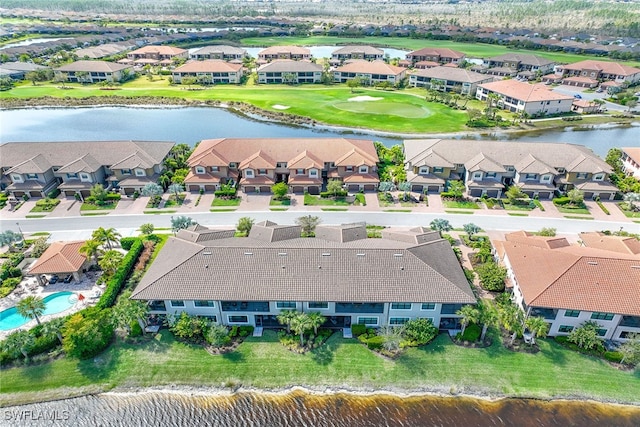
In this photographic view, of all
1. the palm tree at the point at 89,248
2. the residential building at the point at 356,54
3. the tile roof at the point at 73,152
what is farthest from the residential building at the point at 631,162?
the residential building at the point at 356,54

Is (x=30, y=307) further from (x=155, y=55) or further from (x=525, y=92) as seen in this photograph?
(x=155, y=55)

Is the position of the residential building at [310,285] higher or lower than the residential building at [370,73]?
lower

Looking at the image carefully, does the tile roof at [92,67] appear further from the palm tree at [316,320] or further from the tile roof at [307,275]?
the palm tree at [316,320]

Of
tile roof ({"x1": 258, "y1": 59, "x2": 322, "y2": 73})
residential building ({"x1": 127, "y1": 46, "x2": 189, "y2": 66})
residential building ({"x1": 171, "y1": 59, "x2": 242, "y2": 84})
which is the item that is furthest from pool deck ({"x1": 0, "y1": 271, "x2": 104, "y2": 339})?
residential building ({"x1": 127, "y1": 46, "x2": 189, "y2": 66})

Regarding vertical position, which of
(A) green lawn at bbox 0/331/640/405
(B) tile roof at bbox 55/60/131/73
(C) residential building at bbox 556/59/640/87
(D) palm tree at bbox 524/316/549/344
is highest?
(B) tile roof at bbox 55/60/131/73

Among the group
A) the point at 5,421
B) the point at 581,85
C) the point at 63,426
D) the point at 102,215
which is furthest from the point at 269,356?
the point at 581,85

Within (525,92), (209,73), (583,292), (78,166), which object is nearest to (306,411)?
(583,292)

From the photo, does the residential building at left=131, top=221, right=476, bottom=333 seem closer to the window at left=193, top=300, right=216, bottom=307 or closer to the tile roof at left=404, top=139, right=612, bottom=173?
the window at left=193, top=300, right=216, bottom=307
